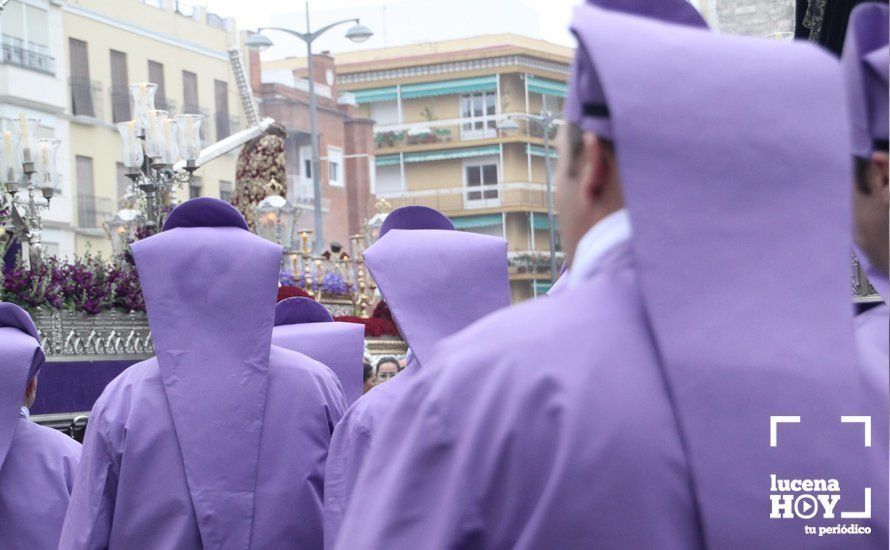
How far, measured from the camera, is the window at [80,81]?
131 ft

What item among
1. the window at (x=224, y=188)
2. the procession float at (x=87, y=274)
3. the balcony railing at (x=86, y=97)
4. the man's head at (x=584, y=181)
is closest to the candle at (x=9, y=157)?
the procession float at (x=87, y=274)

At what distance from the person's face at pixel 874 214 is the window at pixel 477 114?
6212cm

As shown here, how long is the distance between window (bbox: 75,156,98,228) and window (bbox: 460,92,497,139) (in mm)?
26359

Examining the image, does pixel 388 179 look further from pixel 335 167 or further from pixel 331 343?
pixel 331 343

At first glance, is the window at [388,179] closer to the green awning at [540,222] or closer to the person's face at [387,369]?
the green awning at [540,222]

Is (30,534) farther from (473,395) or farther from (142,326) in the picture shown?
(142,326)

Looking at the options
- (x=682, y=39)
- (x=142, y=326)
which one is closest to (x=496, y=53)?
(x=142, y=326)

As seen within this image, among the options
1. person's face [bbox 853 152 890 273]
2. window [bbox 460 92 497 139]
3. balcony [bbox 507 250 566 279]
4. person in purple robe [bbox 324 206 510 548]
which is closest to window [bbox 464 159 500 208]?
window [bbox 460 92 497 139]

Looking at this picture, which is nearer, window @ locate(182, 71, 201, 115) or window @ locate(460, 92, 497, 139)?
window @ locate(182, 71, 201, 115)

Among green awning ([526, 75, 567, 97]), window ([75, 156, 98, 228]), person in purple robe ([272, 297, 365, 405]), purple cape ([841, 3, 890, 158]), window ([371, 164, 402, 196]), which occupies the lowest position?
person in purple robe ([272, 297, 365, 405])

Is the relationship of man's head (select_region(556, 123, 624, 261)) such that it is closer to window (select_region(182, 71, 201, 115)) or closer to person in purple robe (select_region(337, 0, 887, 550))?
person in purple robe (select_region(337, 0, 887, 550))

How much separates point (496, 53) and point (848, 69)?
6121 cm

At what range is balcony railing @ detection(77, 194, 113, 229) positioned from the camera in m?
39.6

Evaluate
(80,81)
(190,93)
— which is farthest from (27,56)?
(190,93)
